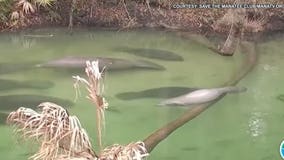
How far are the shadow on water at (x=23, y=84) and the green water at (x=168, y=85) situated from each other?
0.15 meters

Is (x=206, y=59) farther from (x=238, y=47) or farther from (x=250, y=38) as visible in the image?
(x=250, y=38)

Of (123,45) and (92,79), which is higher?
(92,79)

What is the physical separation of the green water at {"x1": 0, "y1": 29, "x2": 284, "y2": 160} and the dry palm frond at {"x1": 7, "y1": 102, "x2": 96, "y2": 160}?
2219 mm

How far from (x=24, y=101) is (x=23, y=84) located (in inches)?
40.9

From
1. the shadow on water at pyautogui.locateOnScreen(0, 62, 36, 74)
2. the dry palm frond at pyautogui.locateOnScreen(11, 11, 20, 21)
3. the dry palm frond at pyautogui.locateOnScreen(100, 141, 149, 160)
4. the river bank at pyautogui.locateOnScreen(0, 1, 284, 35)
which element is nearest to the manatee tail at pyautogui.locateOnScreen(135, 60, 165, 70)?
the shadow on water at pyautogui.locateOnScreen(0, 62, 36, 74)

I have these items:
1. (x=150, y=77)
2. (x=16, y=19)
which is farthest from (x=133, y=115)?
(x=16, y=19)

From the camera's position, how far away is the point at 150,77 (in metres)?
8.87

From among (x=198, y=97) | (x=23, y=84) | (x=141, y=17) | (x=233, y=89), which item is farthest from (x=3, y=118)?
(x=141, y=17)

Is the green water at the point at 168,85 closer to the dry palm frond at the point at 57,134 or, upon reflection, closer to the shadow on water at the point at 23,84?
the shadow on water at the point at 23,84

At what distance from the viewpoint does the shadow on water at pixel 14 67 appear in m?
9.09

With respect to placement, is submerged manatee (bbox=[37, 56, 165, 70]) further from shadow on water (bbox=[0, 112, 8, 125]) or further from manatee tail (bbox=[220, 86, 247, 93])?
shadow on water (bbox=[0, 112, 8, 125])

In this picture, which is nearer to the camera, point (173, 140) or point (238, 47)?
point (173, 140)

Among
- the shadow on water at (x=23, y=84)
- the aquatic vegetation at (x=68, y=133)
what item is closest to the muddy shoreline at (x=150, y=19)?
the shadow on water at (x=23, y=84)

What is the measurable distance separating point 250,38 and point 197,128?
5.93m
